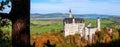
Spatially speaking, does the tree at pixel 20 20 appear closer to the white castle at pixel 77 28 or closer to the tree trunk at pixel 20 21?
the tree trunk at pixel 20 21

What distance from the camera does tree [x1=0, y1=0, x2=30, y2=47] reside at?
583 cm

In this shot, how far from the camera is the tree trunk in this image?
5.83 meters

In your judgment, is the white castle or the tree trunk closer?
the tree trunk

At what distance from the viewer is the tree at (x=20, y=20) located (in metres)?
5.83

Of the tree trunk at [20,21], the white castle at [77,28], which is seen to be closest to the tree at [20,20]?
the tree trunk at [20,21]

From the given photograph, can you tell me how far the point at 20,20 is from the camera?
229 inches

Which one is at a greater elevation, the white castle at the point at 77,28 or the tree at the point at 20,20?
the tree at the point at 20,20

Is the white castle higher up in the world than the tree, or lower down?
lower down

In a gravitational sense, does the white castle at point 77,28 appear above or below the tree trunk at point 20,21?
below

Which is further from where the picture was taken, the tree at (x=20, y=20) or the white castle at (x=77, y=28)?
the white castle at (x=77, y=28)

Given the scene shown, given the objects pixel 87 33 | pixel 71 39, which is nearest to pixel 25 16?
pixel 71 39

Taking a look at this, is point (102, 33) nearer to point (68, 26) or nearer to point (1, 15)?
point (68, 26)

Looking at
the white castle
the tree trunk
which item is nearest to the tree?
the tree trunk

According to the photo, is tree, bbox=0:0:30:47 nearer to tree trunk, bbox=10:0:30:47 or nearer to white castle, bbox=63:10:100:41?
tree trunk, bbox=10:0:30:47
